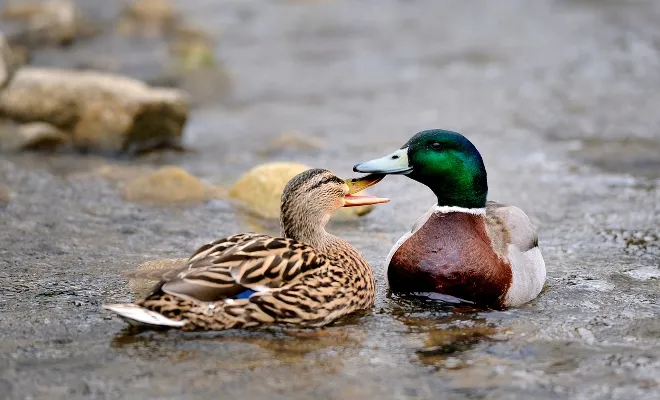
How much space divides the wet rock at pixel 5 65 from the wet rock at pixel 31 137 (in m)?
0.69

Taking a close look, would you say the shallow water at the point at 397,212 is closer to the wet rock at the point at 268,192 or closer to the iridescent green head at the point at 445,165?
the wet rock at the point at 268,192

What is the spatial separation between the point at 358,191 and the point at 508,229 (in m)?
1.13

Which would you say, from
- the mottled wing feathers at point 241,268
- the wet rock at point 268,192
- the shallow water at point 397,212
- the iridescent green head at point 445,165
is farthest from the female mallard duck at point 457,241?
the wet rock at point 268,192

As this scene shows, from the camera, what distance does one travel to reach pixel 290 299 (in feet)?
18.7

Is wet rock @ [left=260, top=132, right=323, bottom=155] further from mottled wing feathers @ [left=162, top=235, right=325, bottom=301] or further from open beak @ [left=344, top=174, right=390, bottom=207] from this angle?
mottled wing feathers @ [left=162, top=235, right=325, bottom=301]

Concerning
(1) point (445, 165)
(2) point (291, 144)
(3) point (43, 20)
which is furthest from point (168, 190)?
(3) point (43, 20)

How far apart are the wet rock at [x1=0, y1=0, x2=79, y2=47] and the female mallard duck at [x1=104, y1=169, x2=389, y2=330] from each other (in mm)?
11358

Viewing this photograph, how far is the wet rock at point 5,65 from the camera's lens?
1171 cm

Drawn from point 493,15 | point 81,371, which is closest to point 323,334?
point 81,371

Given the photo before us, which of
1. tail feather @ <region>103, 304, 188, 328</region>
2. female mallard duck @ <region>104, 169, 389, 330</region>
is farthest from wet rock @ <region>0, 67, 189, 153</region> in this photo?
tail feather @ <region>103, 304, 188, 328</region>

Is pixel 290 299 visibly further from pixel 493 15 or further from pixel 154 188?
pixel 493 15

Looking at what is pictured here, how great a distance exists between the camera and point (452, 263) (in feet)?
21.2

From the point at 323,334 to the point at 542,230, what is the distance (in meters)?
3.35

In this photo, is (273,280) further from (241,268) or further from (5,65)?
(5,65)
